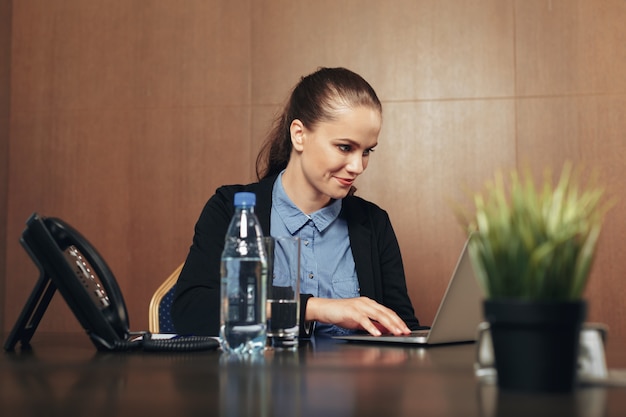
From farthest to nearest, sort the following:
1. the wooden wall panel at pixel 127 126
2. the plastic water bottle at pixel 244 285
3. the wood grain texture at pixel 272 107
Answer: the wooden wall panel at pixel 127 126 < the wood grain texture at pixel 272 107 < the plastic water bottle at pixel 244 285

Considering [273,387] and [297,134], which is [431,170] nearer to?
[297,134]

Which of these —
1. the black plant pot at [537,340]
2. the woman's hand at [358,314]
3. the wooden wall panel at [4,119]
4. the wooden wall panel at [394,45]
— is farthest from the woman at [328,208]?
the wooden wall panel at [4,119]

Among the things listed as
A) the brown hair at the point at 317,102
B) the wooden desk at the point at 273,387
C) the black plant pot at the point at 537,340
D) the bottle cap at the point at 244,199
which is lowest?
the wooden desk at the point at 273,387

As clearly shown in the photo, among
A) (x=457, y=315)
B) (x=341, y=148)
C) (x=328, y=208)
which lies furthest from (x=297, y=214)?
(x=457, y=315)

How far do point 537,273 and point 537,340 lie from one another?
0.20 ft

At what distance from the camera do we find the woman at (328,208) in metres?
1.93

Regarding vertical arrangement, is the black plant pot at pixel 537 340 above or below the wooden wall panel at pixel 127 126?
below

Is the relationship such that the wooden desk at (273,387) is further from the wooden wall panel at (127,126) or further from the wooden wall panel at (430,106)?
the wooden wall panel at (127,126)

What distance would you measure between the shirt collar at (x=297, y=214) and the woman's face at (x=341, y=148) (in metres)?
Result: 0.07

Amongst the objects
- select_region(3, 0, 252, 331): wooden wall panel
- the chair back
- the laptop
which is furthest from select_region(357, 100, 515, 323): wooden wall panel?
the laptop

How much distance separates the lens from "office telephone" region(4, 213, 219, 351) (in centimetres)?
117

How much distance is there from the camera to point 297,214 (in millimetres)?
2014

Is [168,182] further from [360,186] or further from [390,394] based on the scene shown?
[390,394]

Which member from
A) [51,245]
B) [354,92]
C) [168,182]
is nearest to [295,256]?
[51,245]
